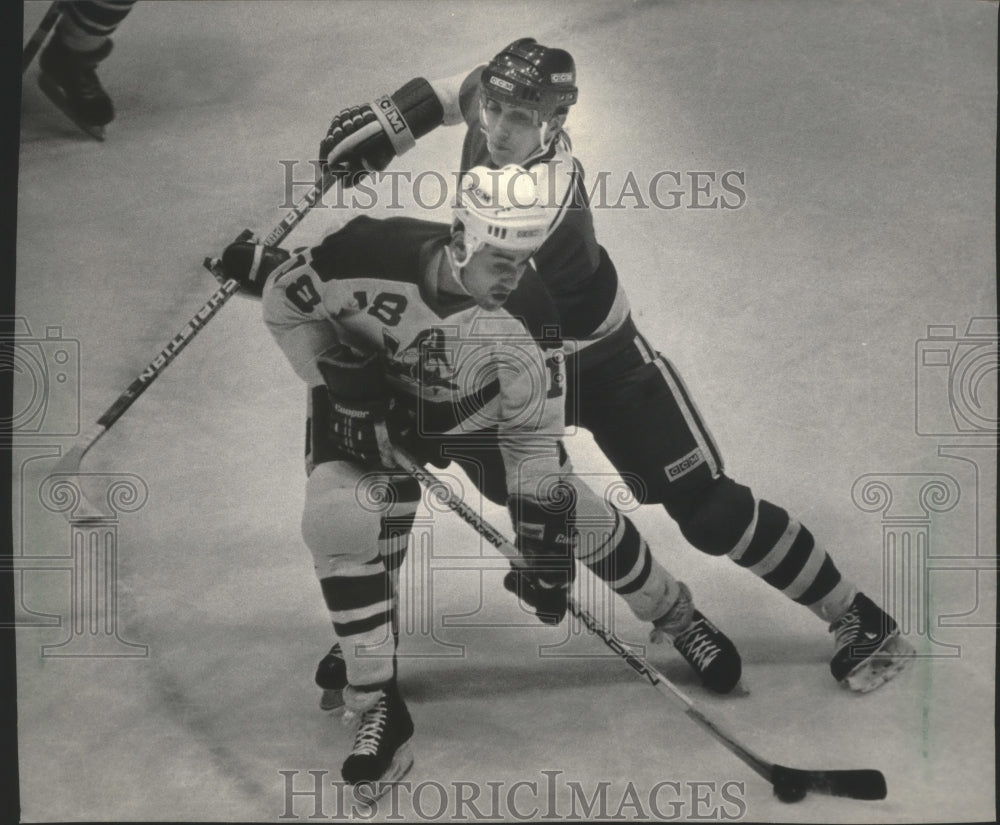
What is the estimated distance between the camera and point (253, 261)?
2941 millimetres

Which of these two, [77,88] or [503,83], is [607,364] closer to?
[503,83]

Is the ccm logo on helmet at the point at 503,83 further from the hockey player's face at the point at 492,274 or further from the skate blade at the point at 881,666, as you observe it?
the skate blade at the point at 881,666

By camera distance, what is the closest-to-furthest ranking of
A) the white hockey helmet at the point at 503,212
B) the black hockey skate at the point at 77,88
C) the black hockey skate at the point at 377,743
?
the white hockey helmet at the point at 503,212
the black hockey skate at the point at 377,743
the black hockey skate at the point at 77,88

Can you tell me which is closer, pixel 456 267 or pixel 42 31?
pixel 456 267

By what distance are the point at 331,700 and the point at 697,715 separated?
89 centimetres

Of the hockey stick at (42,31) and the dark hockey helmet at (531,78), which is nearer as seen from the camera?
the dark hockey helmet at (531,78)

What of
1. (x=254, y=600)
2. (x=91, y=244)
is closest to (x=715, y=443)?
(x=254, y=600)

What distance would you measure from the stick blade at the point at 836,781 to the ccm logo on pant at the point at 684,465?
745 mm

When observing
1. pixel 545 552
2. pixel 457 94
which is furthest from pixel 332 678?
pixel 457 94

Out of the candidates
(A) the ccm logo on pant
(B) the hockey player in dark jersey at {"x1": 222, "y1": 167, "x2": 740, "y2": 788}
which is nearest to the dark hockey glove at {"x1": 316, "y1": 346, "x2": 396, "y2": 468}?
(B) the hockey player in dark jersey at {"x1": 222, "y1": 167, "x2": 740, "y2": 788}

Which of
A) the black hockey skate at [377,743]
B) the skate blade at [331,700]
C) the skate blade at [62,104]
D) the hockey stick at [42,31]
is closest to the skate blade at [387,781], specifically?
the black hockey skate at [377,743]

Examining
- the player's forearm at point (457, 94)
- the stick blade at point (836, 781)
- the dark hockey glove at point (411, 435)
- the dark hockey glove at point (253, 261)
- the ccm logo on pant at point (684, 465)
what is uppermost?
the player's forearm at point (457, 94)

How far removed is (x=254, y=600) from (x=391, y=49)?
139 centimetres

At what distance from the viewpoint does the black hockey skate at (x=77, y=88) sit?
3119 millimetres
